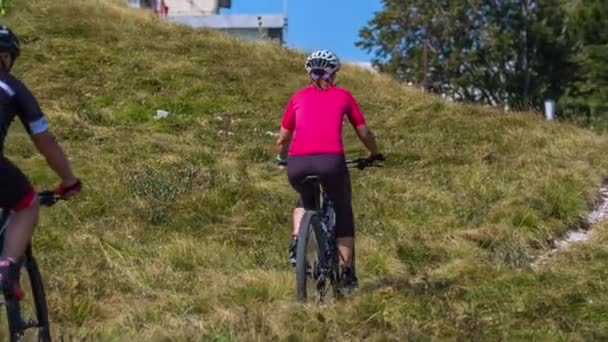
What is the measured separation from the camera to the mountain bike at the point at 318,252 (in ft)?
22.3

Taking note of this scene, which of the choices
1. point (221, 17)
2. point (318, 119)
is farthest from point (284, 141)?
point (221, 17)

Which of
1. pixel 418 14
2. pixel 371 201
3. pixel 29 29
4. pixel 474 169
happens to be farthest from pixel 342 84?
pixel 418 14

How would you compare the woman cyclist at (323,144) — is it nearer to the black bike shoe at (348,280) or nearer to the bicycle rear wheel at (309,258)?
the black bike shoe at (348,280)

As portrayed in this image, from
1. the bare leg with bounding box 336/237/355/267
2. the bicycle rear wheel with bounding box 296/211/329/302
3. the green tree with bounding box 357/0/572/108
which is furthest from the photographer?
the green tree with bounding box 357/0/572/108

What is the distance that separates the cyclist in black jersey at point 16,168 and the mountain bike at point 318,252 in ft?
6.92

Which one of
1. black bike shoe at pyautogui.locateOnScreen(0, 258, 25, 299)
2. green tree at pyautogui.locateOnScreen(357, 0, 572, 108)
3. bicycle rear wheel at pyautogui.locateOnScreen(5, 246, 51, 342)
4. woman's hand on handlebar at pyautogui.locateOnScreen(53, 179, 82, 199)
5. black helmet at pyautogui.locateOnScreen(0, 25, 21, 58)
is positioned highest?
black helmet at pyautogui.locateOnScreen(0, 25, 21, 58)

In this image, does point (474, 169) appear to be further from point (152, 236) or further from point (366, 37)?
point (366, 37)

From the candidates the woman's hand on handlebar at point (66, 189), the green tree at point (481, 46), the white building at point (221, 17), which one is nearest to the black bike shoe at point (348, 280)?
the woman's hand on handlebar at point (66, 189)

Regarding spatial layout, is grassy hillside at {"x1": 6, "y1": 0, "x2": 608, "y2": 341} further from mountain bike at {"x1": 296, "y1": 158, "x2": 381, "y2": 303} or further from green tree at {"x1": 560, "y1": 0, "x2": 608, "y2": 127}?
green tree at {"x1": 560, "y1": 0, "x2": 608, "y2": 127}

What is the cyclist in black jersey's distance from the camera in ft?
15.5

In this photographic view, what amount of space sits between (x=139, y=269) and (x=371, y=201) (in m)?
3.63

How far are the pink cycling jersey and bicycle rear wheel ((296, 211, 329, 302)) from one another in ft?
1.41

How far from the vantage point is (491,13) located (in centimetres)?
5350

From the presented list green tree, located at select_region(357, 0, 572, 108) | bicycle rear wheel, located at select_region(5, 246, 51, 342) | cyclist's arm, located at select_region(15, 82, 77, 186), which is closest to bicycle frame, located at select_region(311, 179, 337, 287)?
bicycle rear wheel, located at select_region(5, 246, 51, 342)
